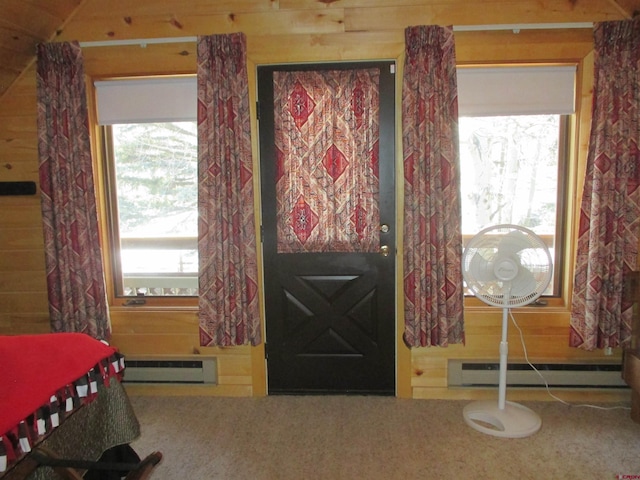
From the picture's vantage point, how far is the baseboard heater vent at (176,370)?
2.92m

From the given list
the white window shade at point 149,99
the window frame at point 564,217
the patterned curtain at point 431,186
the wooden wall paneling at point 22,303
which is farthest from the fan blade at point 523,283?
the wooden wall paneling at point 22,303

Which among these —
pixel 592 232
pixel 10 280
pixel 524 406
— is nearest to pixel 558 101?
pixel 592 232

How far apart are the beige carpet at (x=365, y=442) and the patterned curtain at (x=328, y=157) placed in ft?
3.38

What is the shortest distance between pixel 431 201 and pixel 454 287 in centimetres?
53

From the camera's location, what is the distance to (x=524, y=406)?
105 inches

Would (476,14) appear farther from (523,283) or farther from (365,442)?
(365,442)

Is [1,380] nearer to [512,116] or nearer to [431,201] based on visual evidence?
[431,201]

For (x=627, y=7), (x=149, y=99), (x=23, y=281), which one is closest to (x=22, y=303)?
(x=23, y=281)

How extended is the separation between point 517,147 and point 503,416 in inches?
64.3

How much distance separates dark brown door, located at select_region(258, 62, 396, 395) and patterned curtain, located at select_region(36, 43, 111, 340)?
3.55ft

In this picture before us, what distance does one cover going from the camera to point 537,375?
2.77 meters

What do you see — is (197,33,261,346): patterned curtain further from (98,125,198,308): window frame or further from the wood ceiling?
(98,125,198,308): window frame

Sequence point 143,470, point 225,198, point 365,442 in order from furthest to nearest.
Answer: point 225,198 → point 365,442 → point 143,470

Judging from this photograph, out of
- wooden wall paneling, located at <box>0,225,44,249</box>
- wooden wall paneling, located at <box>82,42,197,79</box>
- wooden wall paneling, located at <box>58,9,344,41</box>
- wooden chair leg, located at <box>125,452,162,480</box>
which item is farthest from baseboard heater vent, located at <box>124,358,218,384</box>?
wooden wall paneling, located at <box>58,9,344,41</box>
